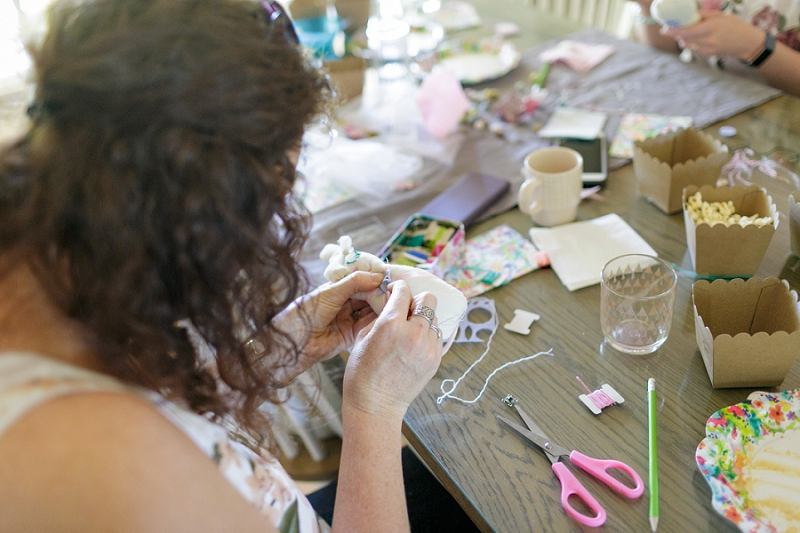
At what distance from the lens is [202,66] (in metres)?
0.49

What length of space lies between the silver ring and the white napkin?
27 centimetres

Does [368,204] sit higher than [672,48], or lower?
lower

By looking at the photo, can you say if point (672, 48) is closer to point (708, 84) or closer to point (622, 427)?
point (708, 84)

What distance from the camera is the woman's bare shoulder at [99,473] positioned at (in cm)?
48

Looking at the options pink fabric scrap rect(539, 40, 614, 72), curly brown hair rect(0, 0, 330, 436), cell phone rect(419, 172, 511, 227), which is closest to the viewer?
curly brown hair rect(0, 0, 330, 436)

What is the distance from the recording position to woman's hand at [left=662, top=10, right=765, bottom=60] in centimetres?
134

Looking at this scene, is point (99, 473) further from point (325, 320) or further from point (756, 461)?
point (756, 461)

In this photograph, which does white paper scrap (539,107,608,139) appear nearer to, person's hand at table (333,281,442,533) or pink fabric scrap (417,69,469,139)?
pink fabric scrap (417,69,469,139)

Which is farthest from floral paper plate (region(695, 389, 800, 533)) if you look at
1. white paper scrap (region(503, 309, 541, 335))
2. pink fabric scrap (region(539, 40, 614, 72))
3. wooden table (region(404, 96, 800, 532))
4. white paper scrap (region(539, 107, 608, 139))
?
pink fabric scrap (region(539, 40, 614, 72))

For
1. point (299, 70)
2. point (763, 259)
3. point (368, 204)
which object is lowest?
point (368, 204)

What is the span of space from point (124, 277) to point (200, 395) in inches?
7.0

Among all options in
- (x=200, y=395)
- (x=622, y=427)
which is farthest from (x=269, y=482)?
(x=622, y=427)

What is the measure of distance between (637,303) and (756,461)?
0.22 m

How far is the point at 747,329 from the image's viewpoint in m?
0.75
